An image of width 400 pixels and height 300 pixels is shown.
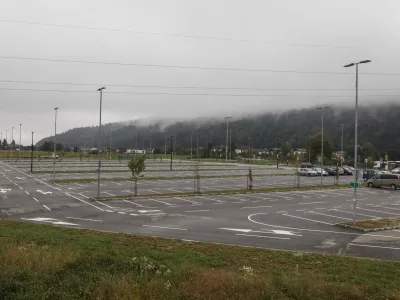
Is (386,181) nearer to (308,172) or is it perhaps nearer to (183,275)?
(308,172)

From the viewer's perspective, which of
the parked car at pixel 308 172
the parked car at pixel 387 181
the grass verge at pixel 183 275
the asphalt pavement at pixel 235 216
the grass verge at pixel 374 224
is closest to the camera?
the grass verge at pixel 183 275

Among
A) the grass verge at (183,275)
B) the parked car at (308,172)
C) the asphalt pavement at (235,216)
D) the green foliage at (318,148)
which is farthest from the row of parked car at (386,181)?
the green foliage at (318,148)

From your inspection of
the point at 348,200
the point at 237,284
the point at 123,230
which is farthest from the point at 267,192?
the point at 237,284

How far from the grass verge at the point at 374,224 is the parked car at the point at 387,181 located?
2763cm

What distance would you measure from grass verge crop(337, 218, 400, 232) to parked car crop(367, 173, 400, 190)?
27.6m

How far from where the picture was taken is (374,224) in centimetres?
2350

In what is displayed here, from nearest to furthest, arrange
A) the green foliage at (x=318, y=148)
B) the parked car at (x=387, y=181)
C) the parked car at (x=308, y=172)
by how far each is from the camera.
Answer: the parked car at (x=387, y=181) → the parked car at (x=308, y=172) → the green foliage at (x=318, y=148)

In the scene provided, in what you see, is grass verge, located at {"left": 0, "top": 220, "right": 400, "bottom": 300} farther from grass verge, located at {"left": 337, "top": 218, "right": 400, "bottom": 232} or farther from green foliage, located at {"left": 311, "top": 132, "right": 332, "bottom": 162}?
green foliage, located at {"left": 311, "top": 132, "right": 332, "bottom": 162}

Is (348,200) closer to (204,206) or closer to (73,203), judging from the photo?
(204,206)

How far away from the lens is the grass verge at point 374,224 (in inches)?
883

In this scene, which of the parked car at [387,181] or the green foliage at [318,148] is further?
the green foliage at [318,148]

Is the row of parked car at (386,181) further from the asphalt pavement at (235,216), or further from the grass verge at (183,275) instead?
the grass verge at (183,275)

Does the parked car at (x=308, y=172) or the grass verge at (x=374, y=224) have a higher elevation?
the parked car at (x=308, y=172)

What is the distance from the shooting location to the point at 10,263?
9.99 m
